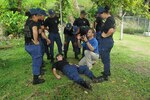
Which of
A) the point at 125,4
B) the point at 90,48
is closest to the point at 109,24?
the point at 90,48

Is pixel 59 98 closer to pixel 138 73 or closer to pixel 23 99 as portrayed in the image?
pixel 23 99

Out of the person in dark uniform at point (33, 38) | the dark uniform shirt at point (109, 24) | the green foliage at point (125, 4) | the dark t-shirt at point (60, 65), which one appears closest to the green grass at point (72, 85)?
the dark t-shirt at point (60, 65)

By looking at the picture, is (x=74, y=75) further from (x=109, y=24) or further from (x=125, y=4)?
(x=125, y=4)

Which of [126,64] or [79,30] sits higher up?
[79,30]

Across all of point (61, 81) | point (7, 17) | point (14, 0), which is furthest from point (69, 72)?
point (14, 0)

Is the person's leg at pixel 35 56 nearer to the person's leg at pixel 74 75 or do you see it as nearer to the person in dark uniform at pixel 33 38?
the person in dark uniform at pixel 33 38

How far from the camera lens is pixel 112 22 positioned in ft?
25.5

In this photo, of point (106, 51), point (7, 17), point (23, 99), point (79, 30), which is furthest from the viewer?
point (7, 17)

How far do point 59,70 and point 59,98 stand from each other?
1.31 meters

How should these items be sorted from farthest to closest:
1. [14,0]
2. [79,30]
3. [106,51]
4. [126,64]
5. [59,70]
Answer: [14,0]
[126,64]
[79,30]
[59,70]
[106,51]

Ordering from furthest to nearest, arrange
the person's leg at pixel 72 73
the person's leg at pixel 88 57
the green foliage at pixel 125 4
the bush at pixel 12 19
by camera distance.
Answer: the green foliage at pixel 125 4
the bush at pixel 12 19
the person's leg at pixel 88 57
the person's leg at pixel 72 73

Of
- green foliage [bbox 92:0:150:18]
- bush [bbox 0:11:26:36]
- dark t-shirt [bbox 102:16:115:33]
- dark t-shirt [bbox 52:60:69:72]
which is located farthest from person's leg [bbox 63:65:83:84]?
green foliage [bbox 92:0:150:18]

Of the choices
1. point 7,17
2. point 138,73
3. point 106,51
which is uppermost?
point 7,17

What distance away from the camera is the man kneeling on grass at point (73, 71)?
7.76m
